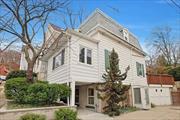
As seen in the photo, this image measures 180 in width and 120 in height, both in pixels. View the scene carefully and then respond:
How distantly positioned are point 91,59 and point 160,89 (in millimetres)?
12187

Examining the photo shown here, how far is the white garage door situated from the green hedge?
41.9 feet

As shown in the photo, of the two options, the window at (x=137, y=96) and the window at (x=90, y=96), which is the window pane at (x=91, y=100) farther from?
the window at (x=137, y=96)

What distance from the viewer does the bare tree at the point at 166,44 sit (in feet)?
101

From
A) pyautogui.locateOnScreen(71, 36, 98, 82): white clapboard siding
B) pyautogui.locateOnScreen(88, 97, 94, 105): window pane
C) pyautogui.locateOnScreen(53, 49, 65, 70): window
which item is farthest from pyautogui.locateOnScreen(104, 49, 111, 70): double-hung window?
pyautogui.locateOnScreen(53, 49, 65, 70): window

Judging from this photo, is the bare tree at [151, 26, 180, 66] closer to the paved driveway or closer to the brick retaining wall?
the paved driveway

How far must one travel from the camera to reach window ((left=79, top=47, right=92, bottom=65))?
10781 millimetres

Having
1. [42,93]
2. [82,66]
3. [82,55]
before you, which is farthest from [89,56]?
[42,93]

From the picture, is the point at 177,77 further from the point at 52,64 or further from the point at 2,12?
the point at 2,12

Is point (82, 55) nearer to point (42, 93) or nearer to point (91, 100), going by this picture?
point (42, 93)

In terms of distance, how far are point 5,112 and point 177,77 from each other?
21.9 metres

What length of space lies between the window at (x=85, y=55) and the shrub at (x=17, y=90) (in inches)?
157

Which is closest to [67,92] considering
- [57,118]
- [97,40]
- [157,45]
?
[57,118]

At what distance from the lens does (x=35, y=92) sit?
8430 mm

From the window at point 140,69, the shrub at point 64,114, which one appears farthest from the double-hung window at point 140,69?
the shrub at point 64,114
